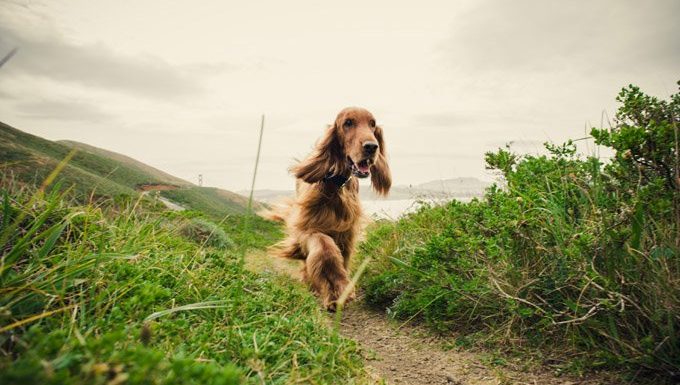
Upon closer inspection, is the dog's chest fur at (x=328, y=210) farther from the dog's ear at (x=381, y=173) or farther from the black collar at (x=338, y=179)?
the dog's ear at (x=381, y=173)

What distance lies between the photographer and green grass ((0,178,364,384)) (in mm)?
824

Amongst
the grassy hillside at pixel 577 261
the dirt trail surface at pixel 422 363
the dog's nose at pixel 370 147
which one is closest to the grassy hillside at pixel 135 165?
the dog's nose at pixel 370 147

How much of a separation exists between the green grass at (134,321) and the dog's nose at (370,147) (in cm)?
164

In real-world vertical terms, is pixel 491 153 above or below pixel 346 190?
above

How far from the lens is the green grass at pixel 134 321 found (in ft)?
2.70

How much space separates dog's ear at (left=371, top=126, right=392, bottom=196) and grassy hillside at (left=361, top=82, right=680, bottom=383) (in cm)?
163

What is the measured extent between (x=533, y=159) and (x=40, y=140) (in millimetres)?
23177

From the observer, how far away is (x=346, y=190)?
13.5 ft

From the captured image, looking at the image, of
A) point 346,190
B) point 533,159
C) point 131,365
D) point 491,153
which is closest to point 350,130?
point 346,190

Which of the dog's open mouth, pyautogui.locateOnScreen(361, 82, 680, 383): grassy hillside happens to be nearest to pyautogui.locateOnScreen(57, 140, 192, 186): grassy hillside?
the dog's open mouth

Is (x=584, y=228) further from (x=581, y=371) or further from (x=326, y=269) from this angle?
(x=326, y=269)

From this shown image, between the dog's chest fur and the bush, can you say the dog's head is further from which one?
the bush

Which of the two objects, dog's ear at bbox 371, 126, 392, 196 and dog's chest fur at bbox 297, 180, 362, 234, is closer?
dog's chest fur at bbox 297, 180, 362, 234

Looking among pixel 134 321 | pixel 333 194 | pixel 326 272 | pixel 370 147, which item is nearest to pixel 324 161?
pixel 333 194
